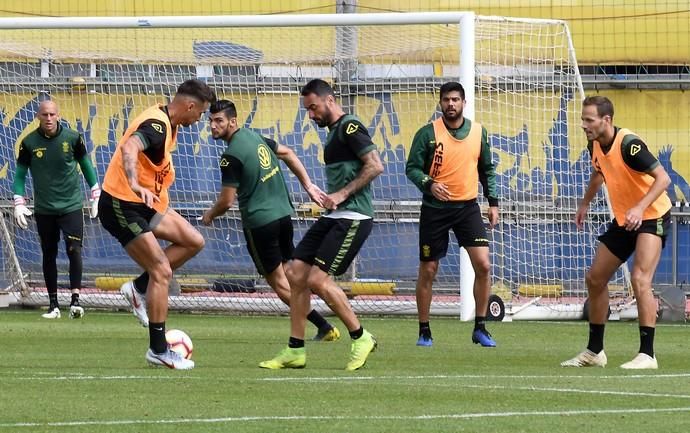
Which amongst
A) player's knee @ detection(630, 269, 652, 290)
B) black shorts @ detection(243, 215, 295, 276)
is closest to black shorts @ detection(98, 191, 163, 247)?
black shorts @ detection(243, 215, 295, 276)

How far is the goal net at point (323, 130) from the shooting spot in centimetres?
1792

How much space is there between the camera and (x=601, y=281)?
11.4m

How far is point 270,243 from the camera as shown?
1369 centimetres

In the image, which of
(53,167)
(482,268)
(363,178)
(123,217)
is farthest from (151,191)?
(53,167)

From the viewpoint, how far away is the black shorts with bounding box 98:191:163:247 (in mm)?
11203

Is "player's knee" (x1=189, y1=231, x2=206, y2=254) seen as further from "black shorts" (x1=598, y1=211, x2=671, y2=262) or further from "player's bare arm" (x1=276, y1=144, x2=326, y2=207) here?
"black shorts" (x1=598, y1=211, x2=671, y2=262)

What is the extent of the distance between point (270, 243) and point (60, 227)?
4204 millimetres

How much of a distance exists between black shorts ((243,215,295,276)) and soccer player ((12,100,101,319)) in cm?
357

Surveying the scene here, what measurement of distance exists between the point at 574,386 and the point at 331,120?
9.25 feet

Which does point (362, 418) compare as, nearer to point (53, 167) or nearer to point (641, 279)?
point (641, 279)

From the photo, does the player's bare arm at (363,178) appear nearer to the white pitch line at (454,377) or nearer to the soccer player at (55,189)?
the white pitch line at (454,377)

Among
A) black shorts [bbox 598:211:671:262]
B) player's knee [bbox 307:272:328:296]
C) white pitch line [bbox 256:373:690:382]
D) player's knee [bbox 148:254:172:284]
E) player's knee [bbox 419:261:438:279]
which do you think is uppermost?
black shorts [bbox 598:211:671:262]

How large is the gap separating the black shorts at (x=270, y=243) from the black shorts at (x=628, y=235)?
10.8ft

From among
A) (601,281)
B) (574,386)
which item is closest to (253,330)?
(601,281)
